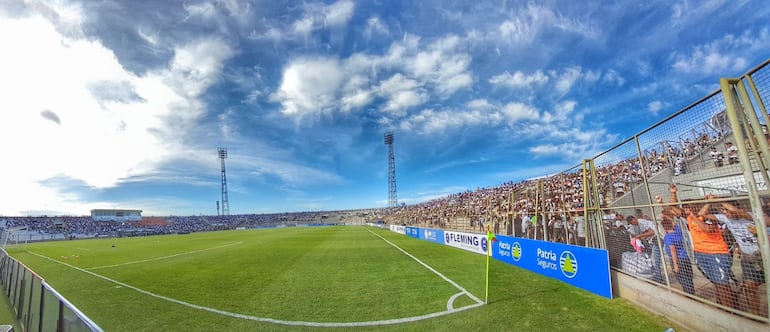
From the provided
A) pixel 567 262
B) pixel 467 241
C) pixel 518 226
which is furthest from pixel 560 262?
pixel 467 241

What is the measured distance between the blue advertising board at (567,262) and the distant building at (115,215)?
4581 inches

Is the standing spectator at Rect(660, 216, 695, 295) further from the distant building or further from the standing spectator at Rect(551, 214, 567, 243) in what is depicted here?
the distant building

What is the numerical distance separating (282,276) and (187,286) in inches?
112

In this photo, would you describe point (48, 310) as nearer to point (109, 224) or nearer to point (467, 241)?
point (467, 241)

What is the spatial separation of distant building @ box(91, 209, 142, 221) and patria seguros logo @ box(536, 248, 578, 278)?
11734 cm

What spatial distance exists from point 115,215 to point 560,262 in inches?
4780

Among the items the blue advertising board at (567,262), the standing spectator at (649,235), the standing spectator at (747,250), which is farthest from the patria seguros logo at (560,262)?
the standing spectator at (747,250)

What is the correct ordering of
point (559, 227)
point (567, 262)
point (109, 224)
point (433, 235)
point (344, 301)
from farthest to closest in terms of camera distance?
1. point (109, 224)
2. point (433, 235)
3. point (559, 227)
4. point (567, 262)
5. point (344, 301)

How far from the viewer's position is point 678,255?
227 inches

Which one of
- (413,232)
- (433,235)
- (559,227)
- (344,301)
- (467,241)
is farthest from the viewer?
(413,232)

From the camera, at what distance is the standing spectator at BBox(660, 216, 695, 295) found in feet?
18.0

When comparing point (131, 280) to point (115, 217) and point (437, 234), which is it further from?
point (115, 217)

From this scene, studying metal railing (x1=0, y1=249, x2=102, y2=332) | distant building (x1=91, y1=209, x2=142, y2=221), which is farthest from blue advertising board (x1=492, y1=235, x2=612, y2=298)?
distant building (x1=91, y1=209, x2=142, y2=221)

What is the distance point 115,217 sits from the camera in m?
94.6
